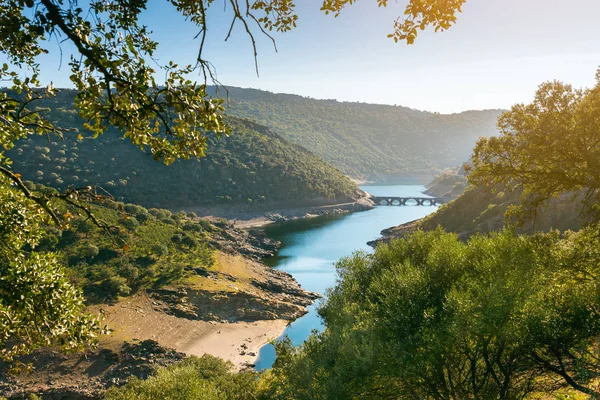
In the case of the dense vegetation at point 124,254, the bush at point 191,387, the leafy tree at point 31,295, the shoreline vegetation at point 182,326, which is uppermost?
the leafy tree at point 31,295

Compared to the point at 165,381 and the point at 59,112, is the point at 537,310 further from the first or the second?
the point at 59,112

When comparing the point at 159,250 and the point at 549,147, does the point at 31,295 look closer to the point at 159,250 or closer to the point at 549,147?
the point at 549,147

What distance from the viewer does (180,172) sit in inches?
4099

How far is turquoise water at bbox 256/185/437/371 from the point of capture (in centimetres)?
4106

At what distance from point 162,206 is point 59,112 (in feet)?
156

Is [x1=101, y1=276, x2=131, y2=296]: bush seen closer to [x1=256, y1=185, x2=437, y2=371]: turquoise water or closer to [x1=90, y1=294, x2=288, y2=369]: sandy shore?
[x1=90, y1=294, x2=288, y2=369]: sandy shore

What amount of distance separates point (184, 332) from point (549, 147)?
1305 inches

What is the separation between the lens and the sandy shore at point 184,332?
109 feet

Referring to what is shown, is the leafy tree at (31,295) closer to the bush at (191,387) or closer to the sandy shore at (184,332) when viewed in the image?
the bush at (191,387)

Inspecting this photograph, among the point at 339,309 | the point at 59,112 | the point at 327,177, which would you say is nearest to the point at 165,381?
the point at 339,309

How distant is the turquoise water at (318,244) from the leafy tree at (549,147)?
88.8ft

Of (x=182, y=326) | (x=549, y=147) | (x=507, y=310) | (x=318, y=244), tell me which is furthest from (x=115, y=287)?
(x=318, y=244)

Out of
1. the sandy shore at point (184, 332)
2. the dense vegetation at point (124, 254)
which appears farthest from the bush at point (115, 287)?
the sandy shore at point (184, 332)

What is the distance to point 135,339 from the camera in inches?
1262
